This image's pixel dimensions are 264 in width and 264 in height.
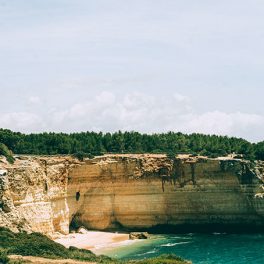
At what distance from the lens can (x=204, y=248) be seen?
55750mm

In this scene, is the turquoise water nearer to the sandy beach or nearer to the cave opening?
the sandy beach

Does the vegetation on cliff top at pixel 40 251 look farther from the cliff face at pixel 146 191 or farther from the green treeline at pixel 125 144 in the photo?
the green treeline at pixel 125 144

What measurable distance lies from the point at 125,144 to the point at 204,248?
22.2m

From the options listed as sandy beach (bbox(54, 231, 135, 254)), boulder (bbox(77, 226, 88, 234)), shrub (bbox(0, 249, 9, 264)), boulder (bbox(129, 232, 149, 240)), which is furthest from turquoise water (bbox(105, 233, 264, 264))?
shrub (bbox(0, 249, 9, 264))

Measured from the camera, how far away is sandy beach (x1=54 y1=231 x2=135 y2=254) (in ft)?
188

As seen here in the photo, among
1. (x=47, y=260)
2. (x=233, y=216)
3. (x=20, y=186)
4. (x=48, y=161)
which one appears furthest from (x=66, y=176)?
(x=47, y=260)

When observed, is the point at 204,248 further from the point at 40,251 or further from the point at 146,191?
the point at 40,251

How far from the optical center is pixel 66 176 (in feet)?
210

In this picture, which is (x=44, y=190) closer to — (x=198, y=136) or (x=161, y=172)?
(x=161, y=172)

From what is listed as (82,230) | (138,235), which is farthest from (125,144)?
(138,235)

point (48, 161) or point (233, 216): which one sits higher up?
point (48, 161)

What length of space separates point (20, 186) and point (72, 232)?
10.9 m

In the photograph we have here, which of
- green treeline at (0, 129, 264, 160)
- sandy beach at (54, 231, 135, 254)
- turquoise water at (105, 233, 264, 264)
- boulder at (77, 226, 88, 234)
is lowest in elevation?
turquoise water at (105, 233, 264, 264)

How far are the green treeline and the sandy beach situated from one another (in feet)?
32.2
